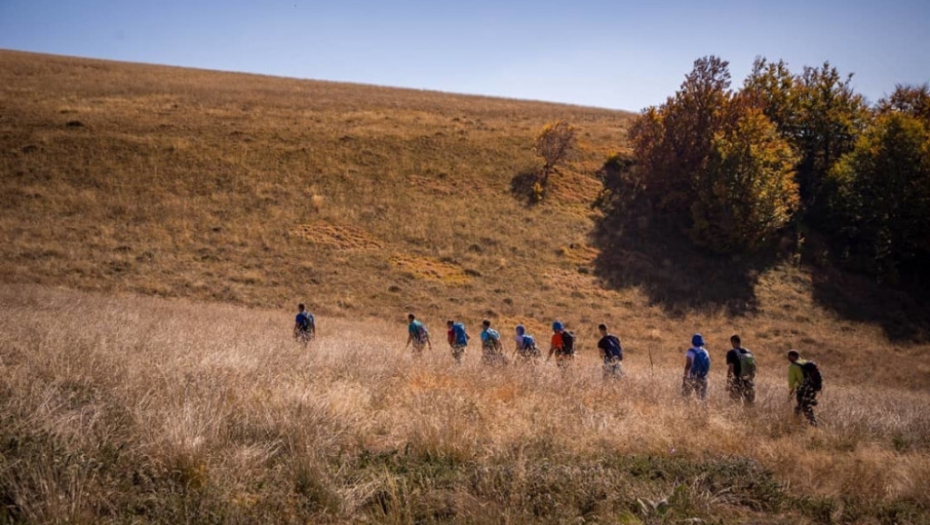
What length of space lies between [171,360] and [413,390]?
2.81m

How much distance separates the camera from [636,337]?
22.4 meters

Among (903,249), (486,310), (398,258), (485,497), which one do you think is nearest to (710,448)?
(485,497)

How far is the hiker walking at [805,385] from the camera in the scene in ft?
26.3

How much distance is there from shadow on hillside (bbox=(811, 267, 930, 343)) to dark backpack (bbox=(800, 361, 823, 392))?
70.4ft

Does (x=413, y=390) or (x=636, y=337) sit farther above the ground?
(x=413, y=390)

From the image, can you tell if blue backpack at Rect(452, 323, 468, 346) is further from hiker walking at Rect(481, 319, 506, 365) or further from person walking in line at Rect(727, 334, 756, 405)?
person walking in line at Rect(727, 334, 756, 405)

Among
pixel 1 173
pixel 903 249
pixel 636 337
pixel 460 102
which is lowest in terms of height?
pixel 636 337

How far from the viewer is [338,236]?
1064 inches

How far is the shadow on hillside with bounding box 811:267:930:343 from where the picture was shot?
26062mm

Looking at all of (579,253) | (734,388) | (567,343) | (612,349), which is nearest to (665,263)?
(579,253)

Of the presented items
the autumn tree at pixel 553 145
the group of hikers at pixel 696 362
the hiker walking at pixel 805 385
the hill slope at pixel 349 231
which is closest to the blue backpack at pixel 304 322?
the group of hikers at pixel 696 362

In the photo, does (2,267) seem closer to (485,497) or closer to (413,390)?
(413,390)

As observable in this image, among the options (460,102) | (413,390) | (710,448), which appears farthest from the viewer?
(460,102)

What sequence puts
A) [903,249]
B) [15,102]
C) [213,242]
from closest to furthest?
[213,242], [903,249], [15,102]
